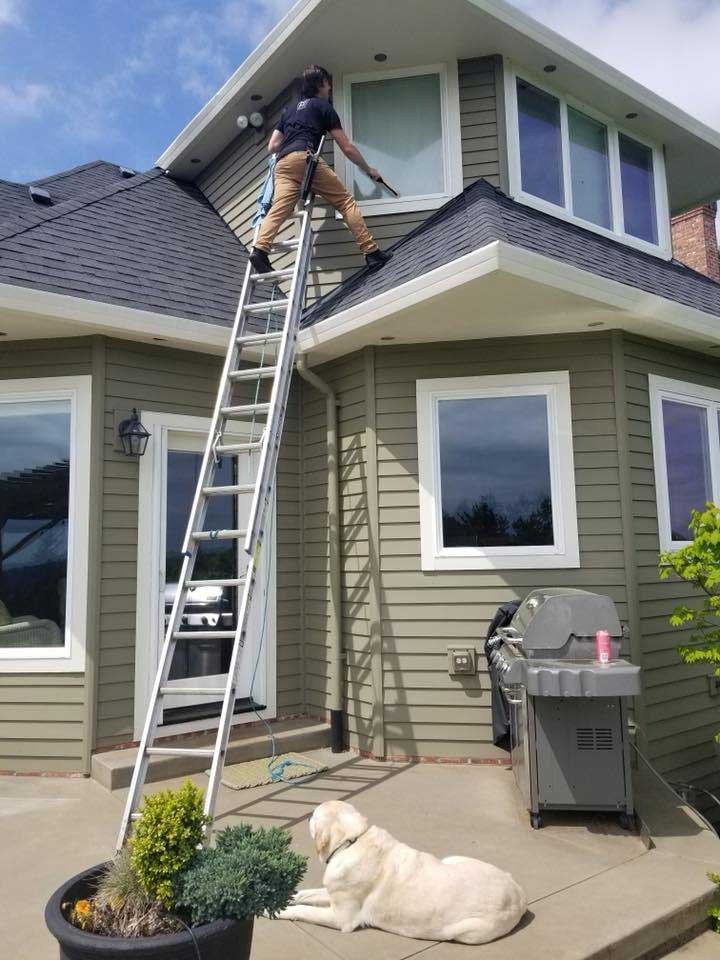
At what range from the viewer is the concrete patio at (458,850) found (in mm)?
2498

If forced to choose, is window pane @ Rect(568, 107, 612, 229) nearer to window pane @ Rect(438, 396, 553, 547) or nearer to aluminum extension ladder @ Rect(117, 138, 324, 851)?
window pane @ Rect(438, 396, 553, 547)

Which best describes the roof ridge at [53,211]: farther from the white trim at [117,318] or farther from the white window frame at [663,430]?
the white window frame at [663,430]

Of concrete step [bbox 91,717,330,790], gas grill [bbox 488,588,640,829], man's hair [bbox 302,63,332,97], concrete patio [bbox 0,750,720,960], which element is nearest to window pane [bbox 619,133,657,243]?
man's hair [bbox 302,63,332,97]

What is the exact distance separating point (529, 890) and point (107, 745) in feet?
9.31

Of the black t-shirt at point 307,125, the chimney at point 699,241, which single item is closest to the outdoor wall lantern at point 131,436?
the black t-shirt at point 307,125

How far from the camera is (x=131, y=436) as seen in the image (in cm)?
471

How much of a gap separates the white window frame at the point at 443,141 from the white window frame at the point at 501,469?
190cm

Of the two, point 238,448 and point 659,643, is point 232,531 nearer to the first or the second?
point 238,448

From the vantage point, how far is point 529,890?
9.29 ft

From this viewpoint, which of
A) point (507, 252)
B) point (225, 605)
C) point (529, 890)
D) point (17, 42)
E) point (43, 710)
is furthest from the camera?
point (17, 42)

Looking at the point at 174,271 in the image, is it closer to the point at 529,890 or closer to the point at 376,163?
the point at 376,163

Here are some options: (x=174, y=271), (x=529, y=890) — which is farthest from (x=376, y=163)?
(x=529, y=890)

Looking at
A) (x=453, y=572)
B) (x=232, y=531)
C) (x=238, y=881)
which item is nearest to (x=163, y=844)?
(x=238, y=881)

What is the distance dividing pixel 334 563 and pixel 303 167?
3.00 meters
